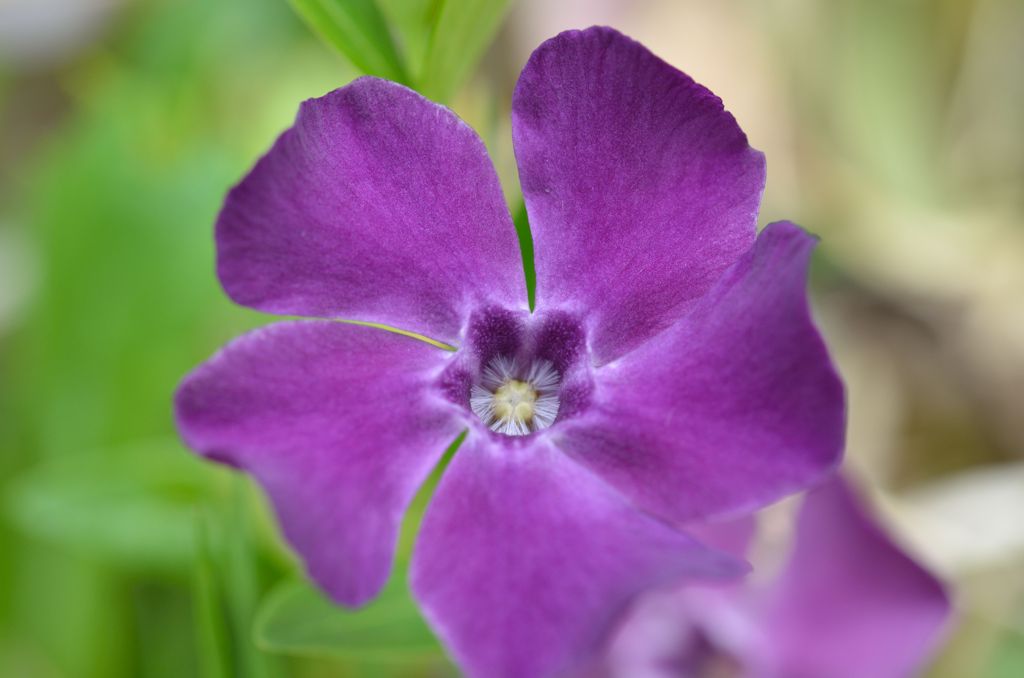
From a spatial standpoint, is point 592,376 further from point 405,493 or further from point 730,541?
point 730,541

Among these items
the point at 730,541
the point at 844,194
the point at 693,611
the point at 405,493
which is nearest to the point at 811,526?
the point at 730,541

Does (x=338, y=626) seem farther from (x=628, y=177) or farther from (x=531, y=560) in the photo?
(x=628, y=177)

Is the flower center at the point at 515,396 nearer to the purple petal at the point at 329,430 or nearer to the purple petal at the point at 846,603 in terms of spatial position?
the purple petal at the point at 329,430

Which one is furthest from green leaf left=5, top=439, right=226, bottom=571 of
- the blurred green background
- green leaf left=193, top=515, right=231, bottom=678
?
green leaf left=193, top=515, right=231, bottom=678

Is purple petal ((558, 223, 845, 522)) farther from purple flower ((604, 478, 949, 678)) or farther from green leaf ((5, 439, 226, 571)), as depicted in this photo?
green leaf ((5, 439, 226, 571))

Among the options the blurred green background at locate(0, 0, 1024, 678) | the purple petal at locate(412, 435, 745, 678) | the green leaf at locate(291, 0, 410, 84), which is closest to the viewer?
the purple petal at locate(412, 435, 745, 678)
